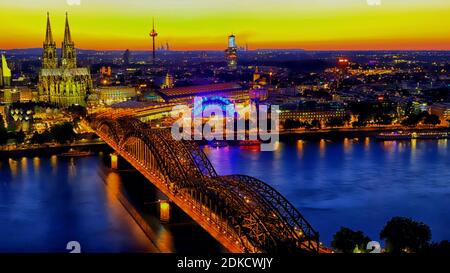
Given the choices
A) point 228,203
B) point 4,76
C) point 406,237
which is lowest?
point 406,237

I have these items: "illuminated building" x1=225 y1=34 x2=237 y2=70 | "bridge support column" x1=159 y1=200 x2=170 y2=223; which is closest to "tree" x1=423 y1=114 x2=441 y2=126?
"bridge support column" x1=159 y1=200 x2=170 y2=223

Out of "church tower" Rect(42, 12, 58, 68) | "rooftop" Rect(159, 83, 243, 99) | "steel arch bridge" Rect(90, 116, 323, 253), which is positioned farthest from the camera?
"rooftop" Rect(159, 83, 243, 99)

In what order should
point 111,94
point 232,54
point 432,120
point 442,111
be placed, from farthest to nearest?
point 232,54 < point 111,94 < point 442,111 < point 432,120

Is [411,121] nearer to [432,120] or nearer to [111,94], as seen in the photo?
[432,120]

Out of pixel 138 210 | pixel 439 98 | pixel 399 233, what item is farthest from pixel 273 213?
pixel 439 98

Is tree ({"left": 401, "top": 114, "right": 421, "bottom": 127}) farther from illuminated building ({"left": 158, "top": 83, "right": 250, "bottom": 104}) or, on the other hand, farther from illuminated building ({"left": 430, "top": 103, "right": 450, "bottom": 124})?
illuminated building ({"left": 158, "top": 83, "right": 250, "bottom": 104})

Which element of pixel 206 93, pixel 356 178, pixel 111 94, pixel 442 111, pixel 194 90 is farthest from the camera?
pixel 194 90

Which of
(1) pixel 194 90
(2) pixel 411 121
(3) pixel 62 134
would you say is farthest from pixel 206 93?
(3) pixel 62 134

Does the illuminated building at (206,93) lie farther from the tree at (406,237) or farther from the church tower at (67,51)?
the tree at (406,237)
